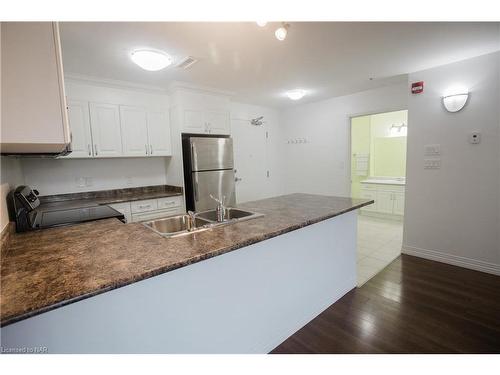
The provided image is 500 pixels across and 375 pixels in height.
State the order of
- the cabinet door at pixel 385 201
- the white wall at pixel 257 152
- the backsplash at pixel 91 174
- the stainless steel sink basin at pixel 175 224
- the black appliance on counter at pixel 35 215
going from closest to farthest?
the black appliance on counter at pixel 35 215 → the stainless steel sink basin at pixel 175 224 → the backsplash at pixel 91 174 → the white wall at pixel 257 152 → the cabinet door at pixel 385 201

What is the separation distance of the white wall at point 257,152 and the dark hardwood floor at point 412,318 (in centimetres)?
286

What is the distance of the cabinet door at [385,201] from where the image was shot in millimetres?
4852

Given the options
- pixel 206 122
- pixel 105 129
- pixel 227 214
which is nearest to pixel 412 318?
pixel 227 214

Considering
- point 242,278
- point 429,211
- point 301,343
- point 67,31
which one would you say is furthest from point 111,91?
point 429,211

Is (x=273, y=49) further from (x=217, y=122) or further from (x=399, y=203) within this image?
(x=399, y=203)

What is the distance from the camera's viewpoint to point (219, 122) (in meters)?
3.77

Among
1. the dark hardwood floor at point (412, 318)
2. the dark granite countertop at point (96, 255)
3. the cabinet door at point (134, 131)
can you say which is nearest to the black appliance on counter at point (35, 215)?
the dark granite countertop at point (96, 255)

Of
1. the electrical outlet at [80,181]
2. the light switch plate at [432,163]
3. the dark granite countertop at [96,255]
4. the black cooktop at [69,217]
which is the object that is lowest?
the dark granite countertop at [96,255]

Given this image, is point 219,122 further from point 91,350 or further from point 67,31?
point 91,350

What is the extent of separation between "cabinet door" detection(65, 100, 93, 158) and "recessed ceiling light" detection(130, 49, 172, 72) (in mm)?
1143

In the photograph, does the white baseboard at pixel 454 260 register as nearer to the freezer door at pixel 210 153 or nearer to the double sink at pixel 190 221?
the double sink at pixel 190 221

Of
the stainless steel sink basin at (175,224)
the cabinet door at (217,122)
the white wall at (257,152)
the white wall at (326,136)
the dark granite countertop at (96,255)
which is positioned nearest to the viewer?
the dark granite countertop at (96,255)

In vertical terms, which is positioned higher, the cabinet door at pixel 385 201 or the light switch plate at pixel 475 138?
the light switch plate at pixel 475 138

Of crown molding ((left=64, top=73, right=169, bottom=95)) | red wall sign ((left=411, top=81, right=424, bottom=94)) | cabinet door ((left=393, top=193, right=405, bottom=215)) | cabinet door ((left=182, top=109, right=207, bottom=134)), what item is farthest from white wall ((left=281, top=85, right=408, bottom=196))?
crown molding ((left=64, top=73, right=169, bottom=95))
